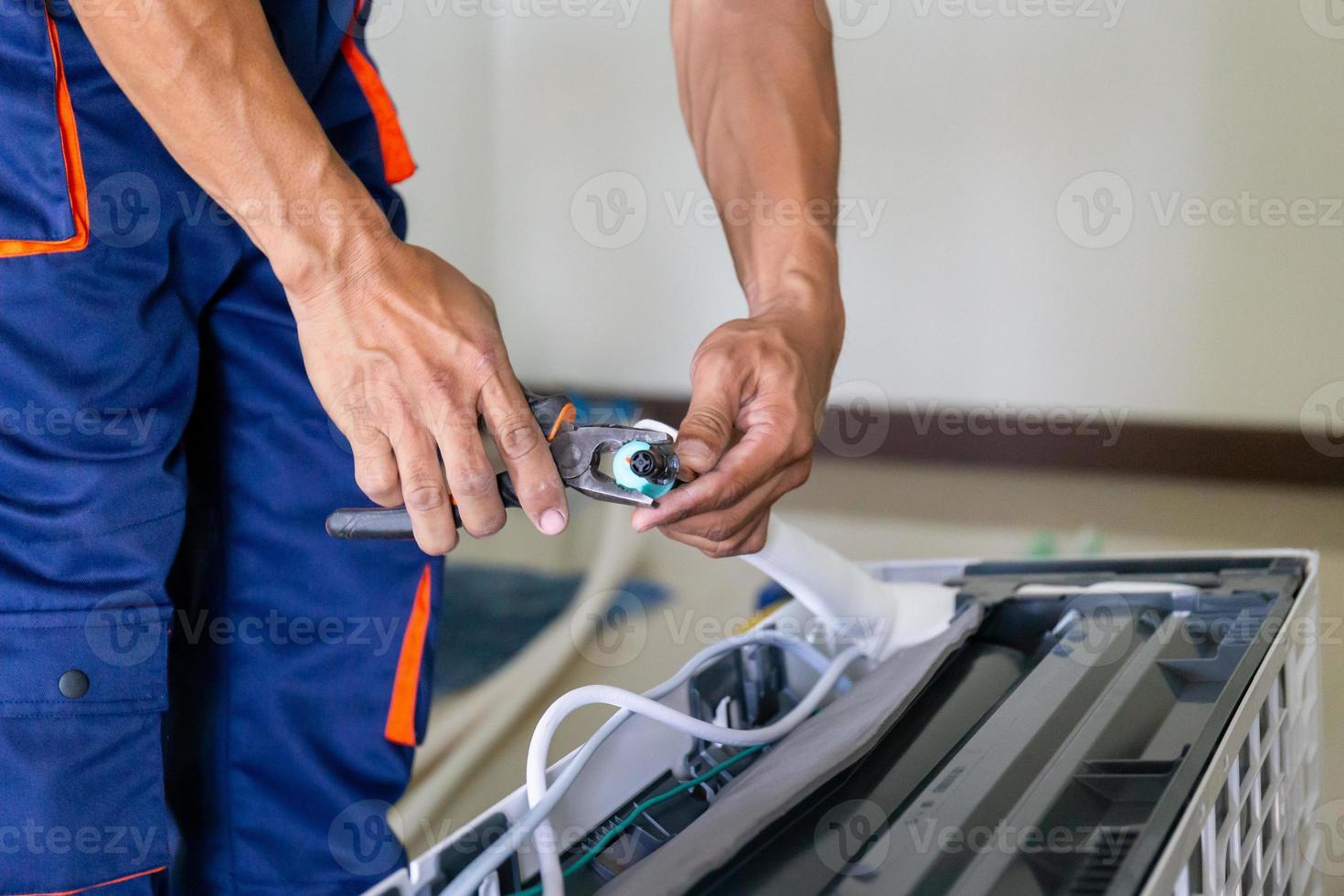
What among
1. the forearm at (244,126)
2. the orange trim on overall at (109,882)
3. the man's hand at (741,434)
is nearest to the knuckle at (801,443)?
the man's hand at (741,434)

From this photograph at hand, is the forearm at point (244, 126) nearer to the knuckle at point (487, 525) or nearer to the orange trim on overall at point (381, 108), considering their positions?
the knuckle at point (487, 525)

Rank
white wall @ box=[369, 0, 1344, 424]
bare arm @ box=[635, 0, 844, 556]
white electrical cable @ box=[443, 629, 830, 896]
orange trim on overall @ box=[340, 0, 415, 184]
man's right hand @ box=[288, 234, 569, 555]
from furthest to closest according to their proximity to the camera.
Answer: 1. white wall @ box=[369, 0, 1344, 424]
2. orange trim on overall @ box=[340, 0, 415, 184]
3. bare arm @ box=[635, 0, 844, 556]
4. man's right hand @ box=[288, 234, 569, 555]
5. white electrical cable @ box=[443, 629, 830, 896]

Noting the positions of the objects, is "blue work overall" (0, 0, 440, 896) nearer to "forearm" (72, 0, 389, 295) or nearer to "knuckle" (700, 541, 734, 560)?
"forearm" (72, 0, 389, 295)

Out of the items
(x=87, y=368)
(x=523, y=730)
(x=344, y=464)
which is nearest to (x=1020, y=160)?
(x=523, y=730)

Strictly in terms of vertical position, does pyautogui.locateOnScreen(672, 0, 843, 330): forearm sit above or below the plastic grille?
above

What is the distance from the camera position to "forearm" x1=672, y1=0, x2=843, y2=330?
999 millimetres

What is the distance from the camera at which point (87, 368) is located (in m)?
0.83

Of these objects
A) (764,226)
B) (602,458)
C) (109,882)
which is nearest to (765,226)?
(764,226)

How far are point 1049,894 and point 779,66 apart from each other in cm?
72

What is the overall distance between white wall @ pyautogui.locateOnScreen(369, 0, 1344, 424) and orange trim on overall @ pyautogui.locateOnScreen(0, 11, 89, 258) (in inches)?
83.8

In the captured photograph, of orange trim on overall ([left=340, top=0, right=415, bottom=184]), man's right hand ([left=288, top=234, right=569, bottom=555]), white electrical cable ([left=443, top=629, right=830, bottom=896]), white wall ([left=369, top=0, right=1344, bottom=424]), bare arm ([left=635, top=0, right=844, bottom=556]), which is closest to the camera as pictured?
white electrical cable ([left=443, top=629, right=830, bottom=896])

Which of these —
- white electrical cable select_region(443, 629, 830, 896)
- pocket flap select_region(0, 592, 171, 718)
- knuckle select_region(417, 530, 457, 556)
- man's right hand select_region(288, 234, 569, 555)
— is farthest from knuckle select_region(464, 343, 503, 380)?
pocket flap select_region(0, 592, 171, 718)

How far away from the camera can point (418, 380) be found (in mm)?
717

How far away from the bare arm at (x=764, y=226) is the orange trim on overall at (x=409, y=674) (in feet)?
1.12
